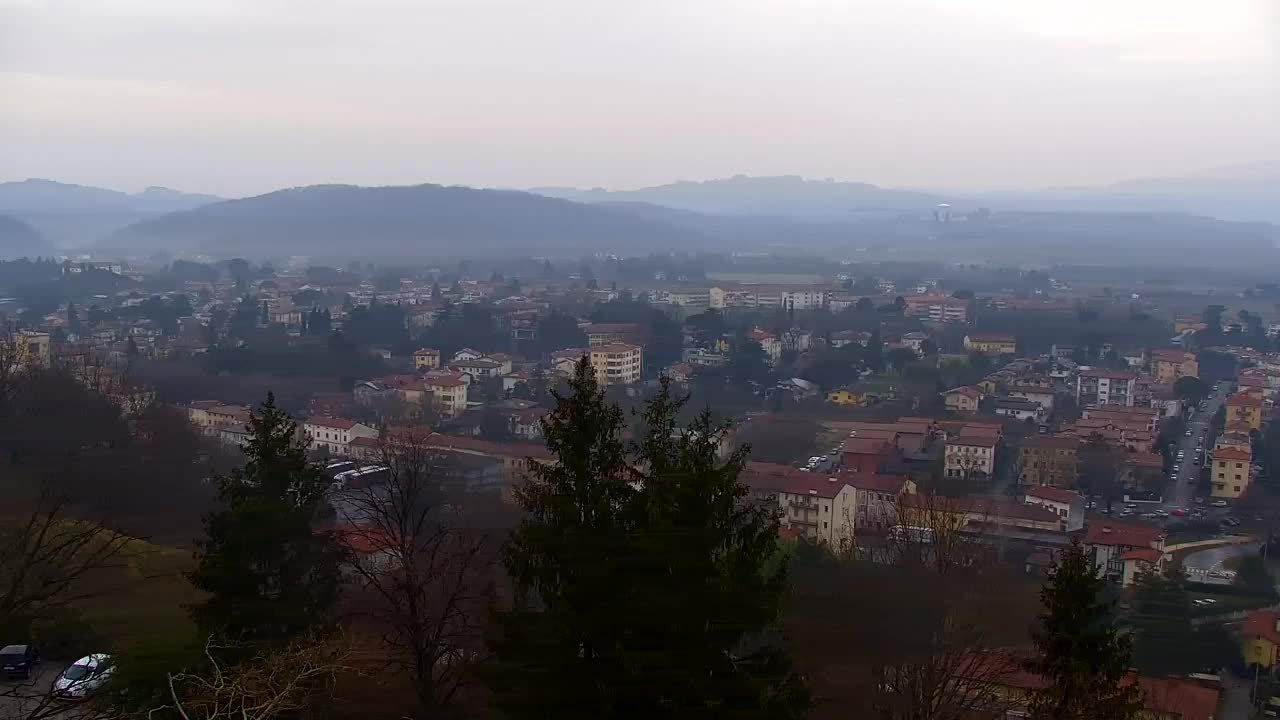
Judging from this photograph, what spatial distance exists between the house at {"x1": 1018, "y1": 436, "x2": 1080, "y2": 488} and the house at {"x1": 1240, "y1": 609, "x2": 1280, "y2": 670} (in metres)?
4.83

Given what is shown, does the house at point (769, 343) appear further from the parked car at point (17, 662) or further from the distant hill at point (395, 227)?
the distant hill at point (395, 227)

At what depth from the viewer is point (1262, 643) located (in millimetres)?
6531

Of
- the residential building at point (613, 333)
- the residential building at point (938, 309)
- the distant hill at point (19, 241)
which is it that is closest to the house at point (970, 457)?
the residential building at point (613, 333)

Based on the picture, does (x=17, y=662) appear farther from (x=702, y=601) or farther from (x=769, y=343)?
(x=769, y=343)

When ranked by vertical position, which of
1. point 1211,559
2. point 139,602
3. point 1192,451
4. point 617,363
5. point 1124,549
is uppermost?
point 139,602

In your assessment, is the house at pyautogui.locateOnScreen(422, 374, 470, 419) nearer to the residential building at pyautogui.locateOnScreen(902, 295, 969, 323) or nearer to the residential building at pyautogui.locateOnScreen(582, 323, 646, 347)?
the residential building at pyautogui.locateOnScreen(582, 323, 646, 347)

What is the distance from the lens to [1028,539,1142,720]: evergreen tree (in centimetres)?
312

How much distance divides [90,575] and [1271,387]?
17081 mm

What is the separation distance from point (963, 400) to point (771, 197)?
302ft

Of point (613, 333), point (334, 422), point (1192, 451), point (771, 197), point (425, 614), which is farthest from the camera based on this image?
point (771, 197)

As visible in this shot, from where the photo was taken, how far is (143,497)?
8008 mm

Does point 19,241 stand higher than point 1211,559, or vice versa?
point 19,241

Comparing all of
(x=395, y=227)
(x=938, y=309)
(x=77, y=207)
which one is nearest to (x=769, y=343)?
(x=938, y=309)

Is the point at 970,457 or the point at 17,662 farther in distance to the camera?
the point at 970,457
